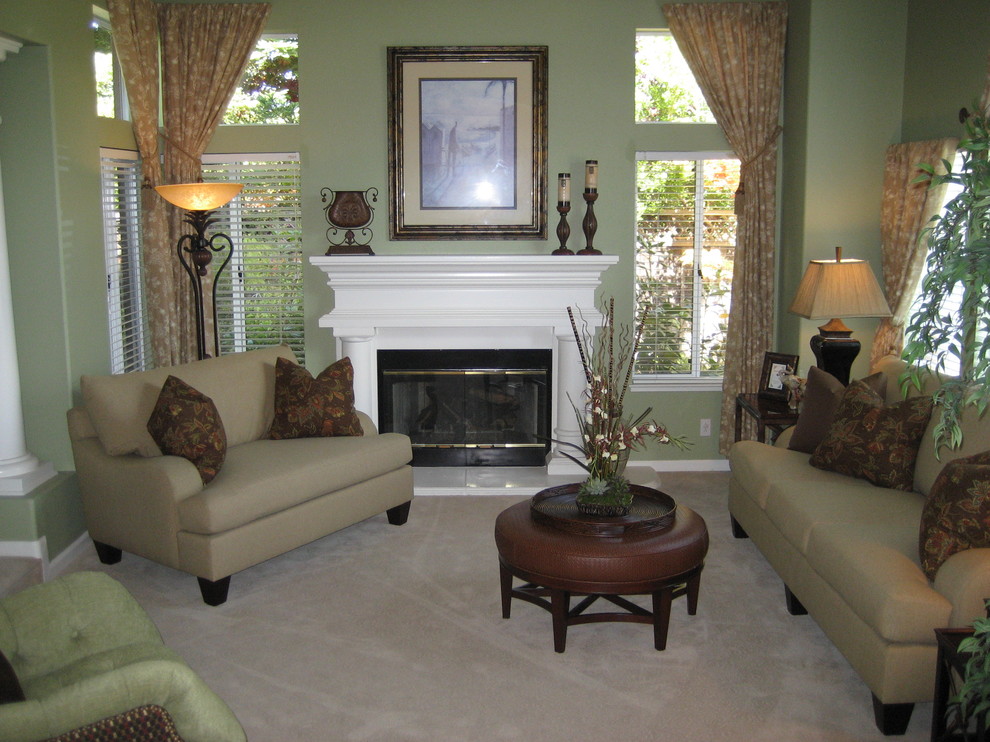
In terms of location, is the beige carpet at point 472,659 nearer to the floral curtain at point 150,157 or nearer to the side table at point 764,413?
the side table at point 764,413

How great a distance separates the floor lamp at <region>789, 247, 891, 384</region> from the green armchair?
3.70 metres

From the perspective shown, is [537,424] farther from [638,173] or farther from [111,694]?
[111,694]

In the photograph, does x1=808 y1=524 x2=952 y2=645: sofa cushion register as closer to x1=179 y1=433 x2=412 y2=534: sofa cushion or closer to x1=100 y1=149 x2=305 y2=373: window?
x1=179 y1=433 x2=412 y2=534: sofa cushion

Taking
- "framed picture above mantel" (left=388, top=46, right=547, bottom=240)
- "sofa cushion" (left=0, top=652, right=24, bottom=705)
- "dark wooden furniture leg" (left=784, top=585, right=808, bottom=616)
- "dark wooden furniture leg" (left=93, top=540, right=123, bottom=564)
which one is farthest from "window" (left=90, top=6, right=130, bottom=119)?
"dark wooden furniture leg" (left=784, top=585, right=808, bottom=616)

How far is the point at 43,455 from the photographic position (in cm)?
472

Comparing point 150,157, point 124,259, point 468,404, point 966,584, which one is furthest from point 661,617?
point 150,157

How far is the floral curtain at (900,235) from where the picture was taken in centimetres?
514

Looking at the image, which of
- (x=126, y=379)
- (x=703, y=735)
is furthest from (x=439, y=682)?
(x=126, y=379)

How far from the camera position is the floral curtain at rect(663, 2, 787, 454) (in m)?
5.79

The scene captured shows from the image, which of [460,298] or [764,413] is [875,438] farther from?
[460,298]

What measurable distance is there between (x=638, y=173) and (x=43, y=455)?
391 centimetres

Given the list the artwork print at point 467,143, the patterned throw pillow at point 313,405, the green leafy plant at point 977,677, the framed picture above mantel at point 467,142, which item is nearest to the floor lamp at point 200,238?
the patterned throw pillow at point 313,405

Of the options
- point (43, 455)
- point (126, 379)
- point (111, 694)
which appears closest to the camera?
point (111, 694)

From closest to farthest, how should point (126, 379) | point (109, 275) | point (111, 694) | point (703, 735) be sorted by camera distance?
point (111, 694)
point (703, 735)
point (126, 379)
point (109, 275)
